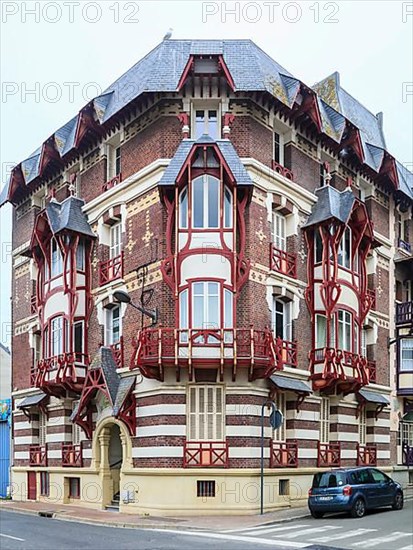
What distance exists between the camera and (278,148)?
2898 cm

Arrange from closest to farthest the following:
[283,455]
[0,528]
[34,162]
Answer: [0,528]
[283,455]
[34,162]

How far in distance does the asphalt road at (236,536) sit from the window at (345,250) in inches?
394

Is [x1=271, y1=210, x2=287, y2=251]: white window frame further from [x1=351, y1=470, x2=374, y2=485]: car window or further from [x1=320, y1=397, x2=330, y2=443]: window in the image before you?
[x1=351, y1=470, x2=374, y2=485]: car window

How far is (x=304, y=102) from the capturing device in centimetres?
2869

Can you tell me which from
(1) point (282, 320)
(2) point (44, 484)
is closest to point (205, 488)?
(1) point (282, 320)

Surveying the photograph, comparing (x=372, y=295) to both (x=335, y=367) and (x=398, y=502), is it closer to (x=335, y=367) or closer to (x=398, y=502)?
(x=335, y=367)

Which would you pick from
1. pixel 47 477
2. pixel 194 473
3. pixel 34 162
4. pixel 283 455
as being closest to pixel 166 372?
pixel 194 473

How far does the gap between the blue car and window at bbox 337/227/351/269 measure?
864 cm

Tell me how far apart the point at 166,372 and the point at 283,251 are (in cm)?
642

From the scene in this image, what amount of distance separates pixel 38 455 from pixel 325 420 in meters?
12.1

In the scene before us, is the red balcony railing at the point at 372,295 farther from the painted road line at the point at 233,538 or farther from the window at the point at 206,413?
the painted road line at the point at 233,538

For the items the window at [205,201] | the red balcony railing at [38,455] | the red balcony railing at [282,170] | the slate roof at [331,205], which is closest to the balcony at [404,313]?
the slate roof at [331,205]

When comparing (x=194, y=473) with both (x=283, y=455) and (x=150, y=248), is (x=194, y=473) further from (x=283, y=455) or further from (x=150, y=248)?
(x=150, y=248)

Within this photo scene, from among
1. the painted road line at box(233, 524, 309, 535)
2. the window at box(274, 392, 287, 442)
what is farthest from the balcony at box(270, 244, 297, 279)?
the painted road line at box(233, 524, 309, 535)
